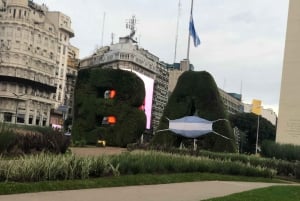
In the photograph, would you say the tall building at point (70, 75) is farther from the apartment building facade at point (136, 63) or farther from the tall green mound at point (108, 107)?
the tall green mound at point (108, 107)

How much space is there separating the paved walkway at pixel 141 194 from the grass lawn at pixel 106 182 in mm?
340

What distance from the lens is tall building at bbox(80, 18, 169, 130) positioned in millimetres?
126812

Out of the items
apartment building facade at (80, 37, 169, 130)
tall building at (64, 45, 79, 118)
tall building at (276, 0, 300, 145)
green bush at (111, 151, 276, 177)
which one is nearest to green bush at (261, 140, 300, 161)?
tall building at (276, 0, 300, 145)

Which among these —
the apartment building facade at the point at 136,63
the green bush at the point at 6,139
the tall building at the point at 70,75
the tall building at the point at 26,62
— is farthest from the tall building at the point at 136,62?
the green bush at the point at 6,139

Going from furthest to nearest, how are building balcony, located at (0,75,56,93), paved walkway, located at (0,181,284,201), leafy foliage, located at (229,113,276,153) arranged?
building balcony, located at (0,75,56,93), leafy foliage, located at (229,113,276,153), paved walkway, located at (0,181,284,201)

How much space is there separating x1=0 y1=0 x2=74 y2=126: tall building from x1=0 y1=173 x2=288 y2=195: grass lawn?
85.7 metres

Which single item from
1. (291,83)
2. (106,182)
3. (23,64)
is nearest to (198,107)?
(291,83)

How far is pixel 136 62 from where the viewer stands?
128875 millimetres

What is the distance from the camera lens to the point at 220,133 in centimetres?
3369

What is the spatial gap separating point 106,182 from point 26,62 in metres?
97.8

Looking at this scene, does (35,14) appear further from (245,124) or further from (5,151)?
(5,151)

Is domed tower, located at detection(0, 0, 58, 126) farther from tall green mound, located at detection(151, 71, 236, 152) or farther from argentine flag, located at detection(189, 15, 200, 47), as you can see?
tall green mound, located at detection(151, 71, 236, 152)

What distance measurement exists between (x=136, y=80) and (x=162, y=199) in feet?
103

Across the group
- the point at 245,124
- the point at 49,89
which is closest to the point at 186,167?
the point at 245,124
